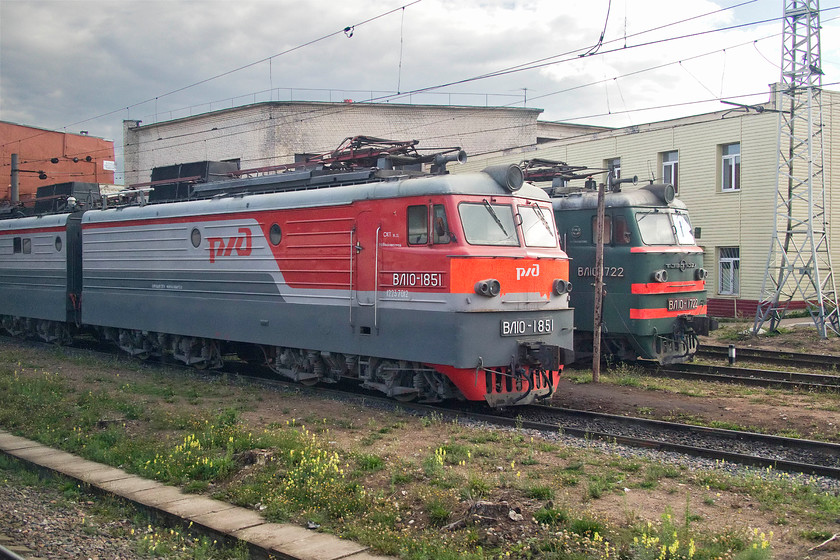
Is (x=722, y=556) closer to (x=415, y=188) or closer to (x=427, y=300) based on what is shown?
(x=427, y=300)

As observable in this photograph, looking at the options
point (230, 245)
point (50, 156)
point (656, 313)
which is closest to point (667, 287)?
point (656, 313)

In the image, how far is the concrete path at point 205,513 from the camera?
588 cm

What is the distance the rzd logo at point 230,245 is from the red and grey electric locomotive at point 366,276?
33mm

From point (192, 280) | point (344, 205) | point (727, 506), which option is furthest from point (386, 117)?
point (727, 506)

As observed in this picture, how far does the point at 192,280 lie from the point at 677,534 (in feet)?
38.3

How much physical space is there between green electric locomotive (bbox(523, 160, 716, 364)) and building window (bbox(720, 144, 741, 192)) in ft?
41.1

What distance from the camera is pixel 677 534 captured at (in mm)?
5578

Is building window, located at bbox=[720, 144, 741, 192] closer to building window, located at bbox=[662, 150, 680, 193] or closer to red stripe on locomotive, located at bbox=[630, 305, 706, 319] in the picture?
building window, located at bbox=[662, 150, 680, 193]

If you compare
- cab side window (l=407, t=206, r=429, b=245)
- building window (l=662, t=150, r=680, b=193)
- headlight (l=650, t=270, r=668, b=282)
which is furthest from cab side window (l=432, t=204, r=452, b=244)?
building window (l=662, t=150, r=680, b=193)

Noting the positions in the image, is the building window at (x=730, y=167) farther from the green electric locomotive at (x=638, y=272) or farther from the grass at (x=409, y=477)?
the grass at (x=409, y=477)

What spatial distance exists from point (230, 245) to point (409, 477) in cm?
794

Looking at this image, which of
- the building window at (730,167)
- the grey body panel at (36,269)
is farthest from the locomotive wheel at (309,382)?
the building window at (730,167)

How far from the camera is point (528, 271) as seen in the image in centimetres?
1086

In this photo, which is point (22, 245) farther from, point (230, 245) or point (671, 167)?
point (671, 167)
